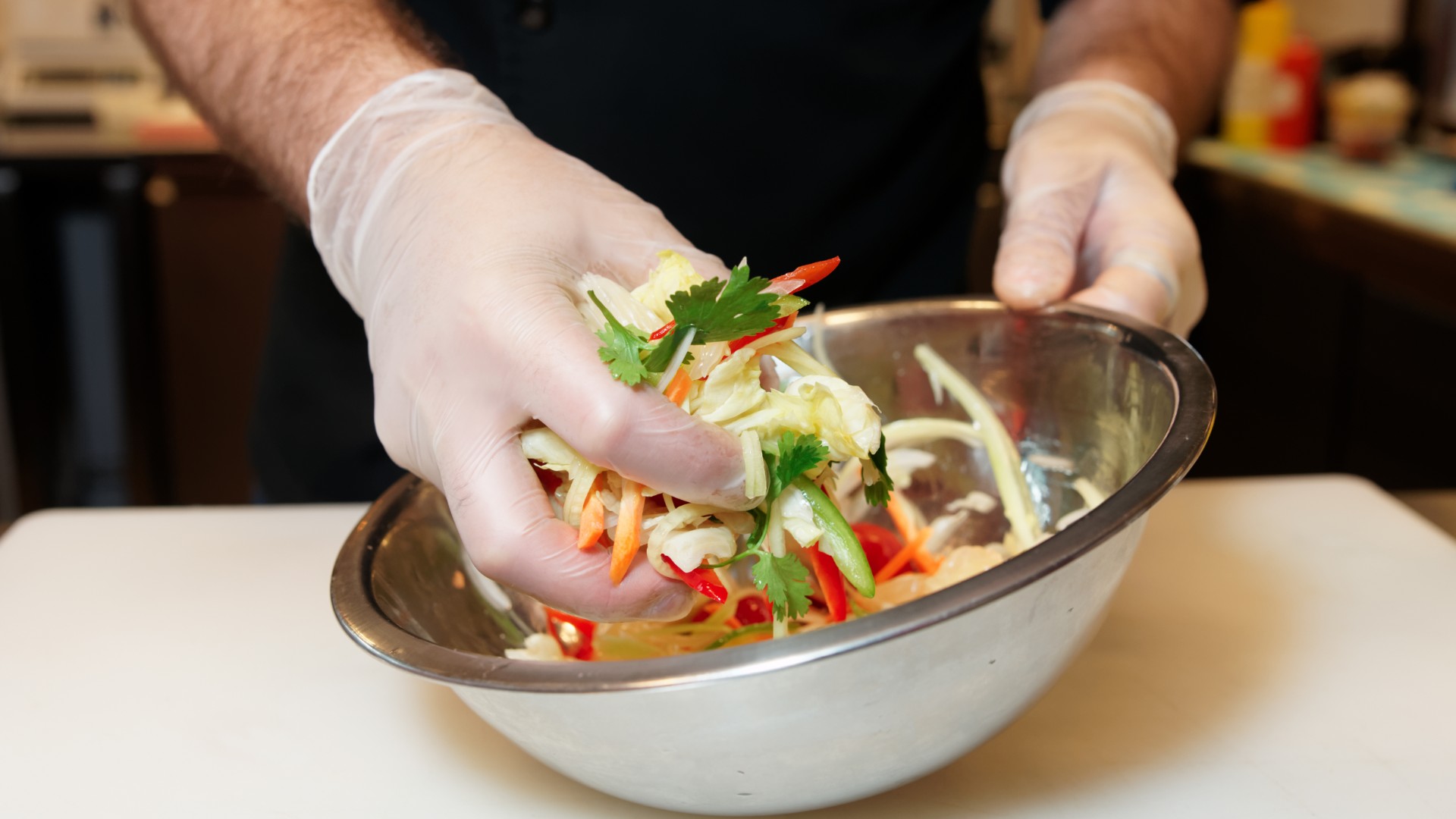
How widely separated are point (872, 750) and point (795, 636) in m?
0.11

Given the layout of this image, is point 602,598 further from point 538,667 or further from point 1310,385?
point 1310,385

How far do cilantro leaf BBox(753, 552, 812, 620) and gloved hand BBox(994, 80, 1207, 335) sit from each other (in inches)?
17.4

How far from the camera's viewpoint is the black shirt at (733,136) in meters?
1.34

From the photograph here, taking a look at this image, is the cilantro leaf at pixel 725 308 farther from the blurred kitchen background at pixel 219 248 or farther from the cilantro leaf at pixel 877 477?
the blurred kitchen background at pixel 219 248

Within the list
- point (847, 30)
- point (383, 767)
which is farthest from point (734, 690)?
point (847, 30)

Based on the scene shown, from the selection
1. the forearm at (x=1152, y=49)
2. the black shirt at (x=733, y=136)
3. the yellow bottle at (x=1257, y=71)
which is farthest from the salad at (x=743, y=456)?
the yellow bottle at (x=1257, y=71)

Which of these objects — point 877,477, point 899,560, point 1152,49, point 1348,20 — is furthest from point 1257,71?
point 877,477

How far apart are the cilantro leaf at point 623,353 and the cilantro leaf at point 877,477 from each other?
0.61ft

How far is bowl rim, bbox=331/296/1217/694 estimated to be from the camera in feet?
1.99

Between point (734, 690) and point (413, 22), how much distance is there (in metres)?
0.80

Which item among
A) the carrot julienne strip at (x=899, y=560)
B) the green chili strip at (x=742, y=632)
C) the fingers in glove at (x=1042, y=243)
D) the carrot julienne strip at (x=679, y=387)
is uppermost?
the carrot julienne strip at (x=679, y=387)

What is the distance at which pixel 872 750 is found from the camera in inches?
26.9

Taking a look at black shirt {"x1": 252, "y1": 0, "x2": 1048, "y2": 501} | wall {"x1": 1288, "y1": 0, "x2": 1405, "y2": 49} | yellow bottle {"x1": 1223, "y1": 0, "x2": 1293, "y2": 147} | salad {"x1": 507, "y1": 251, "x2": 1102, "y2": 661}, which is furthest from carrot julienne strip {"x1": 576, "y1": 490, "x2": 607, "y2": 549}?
wall {"x1": 1288, "y1": 0, "x2": 1405, "y2": 49}

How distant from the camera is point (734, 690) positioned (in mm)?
619
